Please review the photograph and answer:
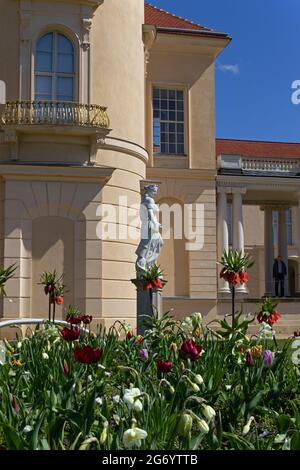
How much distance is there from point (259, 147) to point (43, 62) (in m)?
21.8

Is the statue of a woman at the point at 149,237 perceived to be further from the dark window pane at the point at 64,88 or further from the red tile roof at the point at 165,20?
the red tile roof at the point at 165,20

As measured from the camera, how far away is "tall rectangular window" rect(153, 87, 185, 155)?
26.6 metres

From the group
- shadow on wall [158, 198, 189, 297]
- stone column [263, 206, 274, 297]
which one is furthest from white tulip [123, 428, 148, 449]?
stone column [263, 206, 274, 297]

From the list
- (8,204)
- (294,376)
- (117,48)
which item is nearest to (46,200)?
(8,204)

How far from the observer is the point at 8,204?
19641 mm

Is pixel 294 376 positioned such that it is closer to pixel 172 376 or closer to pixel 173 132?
pixel 172 376

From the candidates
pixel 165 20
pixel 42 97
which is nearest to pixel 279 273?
pixel 165 20

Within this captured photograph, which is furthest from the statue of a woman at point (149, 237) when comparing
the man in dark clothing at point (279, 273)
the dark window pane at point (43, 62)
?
the man in dark clothing at point (279, 273)

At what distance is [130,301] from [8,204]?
4.49 m

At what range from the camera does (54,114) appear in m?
19.8

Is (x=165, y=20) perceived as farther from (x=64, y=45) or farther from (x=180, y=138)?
(x=64, y=45)

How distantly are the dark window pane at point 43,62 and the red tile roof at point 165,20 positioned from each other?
23.6 feet

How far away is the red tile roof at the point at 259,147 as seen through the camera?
38.6 meters

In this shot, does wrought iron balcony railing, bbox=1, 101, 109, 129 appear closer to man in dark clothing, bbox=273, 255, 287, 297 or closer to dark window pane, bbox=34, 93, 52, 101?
dark window pane, bbox=34, 93, 52, 101
